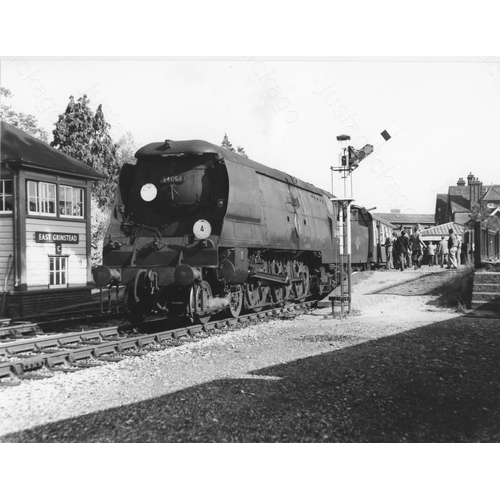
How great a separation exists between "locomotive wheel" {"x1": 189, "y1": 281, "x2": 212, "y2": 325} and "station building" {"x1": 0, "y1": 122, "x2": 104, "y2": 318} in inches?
308

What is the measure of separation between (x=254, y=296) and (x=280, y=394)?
644cm

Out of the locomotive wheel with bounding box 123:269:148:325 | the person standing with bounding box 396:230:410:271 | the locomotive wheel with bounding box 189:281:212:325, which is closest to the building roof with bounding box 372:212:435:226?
the person standing with bounding box 396:230:410:271

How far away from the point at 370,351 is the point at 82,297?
1243 cm

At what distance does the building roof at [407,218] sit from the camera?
70625 millimetres

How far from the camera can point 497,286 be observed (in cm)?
1204

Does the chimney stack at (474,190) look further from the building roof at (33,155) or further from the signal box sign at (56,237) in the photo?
the signal box sign at (56,237)

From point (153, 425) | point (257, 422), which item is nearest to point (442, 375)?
point (257, 422)

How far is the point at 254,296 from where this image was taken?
39.8 ft

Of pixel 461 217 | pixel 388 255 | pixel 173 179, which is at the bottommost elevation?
pixel 388 255

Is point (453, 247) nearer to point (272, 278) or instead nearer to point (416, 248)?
point (416, 248)

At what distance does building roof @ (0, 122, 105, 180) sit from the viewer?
15719 millimetres

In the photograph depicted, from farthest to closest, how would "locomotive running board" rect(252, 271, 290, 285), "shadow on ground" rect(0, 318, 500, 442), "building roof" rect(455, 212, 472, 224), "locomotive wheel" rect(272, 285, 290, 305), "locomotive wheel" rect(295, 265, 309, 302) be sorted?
"building roof" rect(455, 212, 472, 224)
"locomotive wheel" rect(295, 265, 309, 302)
"locomotive wheel" rect(272, 285, 290, 305)
"locomotive running board" rect(252, 271, 290, 285)
"shadow on ground" rect(0, 318, 500, 442)

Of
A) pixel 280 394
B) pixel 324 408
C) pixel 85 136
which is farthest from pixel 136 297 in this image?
pixel 85 136

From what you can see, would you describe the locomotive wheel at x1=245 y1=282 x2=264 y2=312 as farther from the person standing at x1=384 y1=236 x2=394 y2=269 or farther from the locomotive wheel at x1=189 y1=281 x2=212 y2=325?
the person standing at x1=384 y1=236 x2=394 y2=269
